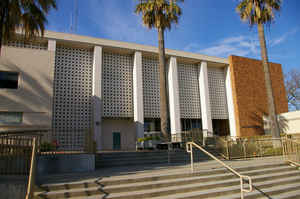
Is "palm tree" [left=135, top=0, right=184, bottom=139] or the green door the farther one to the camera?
the green door

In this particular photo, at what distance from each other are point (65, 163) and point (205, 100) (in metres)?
19.7

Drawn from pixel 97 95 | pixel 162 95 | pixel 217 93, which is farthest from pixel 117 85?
pixel 217 93

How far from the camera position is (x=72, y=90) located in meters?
21.1

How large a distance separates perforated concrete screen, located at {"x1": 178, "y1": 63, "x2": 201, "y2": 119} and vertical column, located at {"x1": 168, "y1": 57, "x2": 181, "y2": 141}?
108cm

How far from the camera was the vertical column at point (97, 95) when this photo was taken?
67.2 feet

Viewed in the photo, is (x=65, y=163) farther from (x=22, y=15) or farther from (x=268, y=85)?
(x=268, y=85)

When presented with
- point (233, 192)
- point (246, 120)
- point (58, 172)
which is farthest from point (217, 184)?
point (246, 120)

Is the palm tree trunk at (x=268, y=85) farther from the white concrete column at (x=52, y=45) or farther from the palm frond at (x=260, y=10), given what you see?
the white concrete column at (x=52, y=45)

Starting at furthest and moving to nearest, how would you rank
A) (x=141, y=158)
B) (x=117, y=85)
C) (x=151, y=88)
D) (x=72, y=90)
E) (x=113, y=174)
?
(x=151, y=88)
(x=117, y=85)
(x=72, y=90)
(x=141, y=158)
(x=113, y=174)

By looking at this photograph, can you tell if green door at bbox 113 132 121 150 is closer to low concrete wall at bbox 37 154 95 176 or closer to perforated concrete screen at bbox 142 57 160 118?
perforated concrete screen at bbox 142 57 160 118

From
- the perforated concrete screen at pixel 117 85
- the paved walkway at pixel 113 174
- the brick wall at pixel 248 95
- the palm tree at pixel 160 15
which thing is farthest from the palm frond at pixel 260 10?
the paved walkway at pixel 113 174

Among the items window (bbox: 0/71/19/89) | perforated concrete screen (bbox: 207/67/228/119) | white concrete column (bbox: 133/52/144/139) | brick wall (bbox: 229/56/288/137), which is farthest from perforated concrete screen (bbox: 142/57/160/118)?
window (bbox: 0/71/19/89)

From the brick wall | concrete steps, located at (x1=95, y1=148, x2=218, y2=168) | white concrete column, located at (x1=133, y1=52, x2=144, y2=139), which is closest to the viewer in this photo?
concrete steps, located at (x1=95, y1=148, x2=218, y2=168)

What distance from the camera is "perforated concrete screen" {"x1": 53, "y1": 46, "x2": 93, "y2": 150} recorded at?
2028cm
